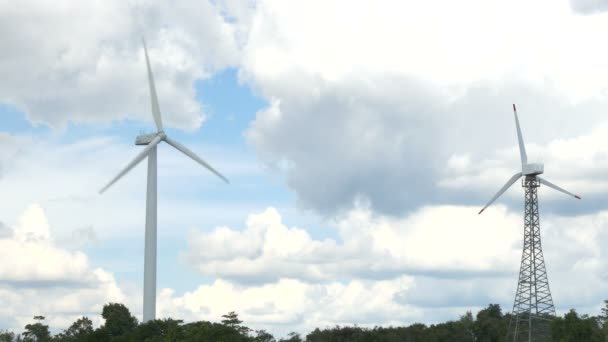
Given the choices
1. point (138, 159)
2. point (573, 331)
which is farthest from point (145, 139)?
point (573, 331)

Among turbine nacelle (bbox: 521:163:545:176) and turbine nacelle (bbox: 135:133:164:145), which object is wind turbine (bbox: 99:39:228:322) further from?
turbine nacelle (bbox: 521:163:545:176)

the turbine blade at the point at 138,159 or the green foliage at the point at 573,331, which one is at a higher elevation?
the turbine blade at the point at 138,159

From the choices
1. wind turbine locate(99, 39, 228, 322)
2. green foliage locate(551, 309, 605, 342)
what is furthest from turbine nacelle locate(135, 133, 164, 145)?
green foliage locate(551, 309, 605, 342)

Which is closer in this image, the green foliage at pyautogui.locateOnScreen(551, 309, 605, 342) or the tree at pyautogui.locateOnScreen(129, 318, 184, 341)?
the green foliage at pyautogui.locateOnScreen(551, 309, 605, 342)

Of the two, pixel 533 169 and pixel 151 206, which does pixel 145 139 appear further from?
pixel 533 169

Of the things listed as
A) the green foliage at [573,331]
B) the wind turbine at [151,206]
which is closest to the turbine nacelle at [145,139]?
the wind turbine at [151,206]

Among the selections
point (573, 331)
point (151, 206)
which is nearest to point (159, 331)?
point (151, 206)

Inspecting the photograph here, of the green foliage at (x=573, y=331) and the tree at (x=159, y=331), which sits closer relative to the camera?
the green foliage at (x=573, y=331)

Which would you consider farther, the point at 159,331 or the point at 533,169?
the point at 159,331

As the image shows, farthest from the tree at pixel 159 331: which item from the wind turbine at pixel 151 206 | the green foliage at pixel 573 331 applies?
the green foliage at pixel 573 331

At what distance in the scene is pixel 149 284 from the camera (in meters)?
156

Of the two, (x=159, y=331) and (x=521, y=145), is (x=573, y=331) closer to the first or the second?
(x=521, y=145)

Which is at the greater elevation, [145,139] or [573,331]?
[145,139]

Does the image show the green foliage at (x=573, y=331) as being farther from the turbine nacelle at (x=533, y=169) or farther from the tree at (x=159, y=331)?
the tree at (x=159, y=331)
